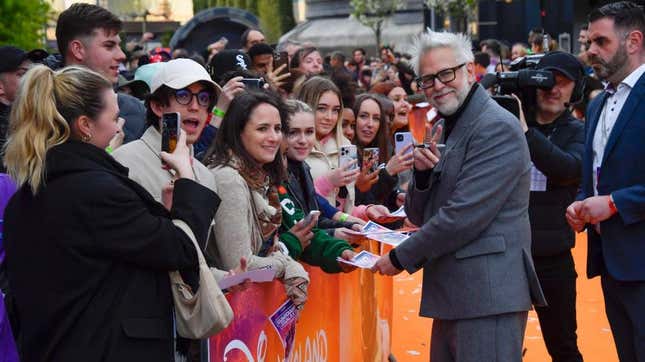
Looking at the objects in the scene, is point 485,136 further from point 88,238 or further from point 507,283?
point 88,238

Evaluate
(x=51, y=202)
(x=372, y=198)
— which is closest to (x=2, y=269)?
(x=51, y=202)

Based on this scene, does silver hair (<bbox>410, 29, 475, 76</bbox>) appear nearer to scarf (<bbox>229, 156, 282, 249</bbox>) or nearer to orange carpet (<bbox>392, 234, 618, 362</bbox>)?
scarf (<bbox>229, 156, 282, 249</bbox>)

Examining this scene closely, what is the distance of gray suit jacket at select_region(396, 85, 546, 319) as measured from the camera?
4688 millimetres

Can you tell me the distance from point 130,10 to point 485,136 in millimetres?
47554

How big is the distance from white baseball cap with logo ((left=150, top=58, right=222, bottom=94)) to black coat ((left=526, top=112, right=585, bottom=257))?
239cm

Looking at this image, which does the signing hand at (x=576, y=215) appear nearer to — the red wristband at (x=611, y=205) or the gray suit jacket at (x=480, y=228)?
the red wristband at (x=611, y=205)

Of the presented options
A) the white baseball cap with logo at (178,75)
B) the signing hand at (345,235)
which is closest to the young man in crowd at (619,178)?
the signing hand at (345,235)

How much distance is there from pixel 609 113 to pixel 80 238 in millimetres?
3163

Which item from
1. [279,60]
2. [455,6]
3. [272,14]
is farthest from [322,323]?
[272,14]

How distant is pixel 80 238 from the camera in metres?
3.48

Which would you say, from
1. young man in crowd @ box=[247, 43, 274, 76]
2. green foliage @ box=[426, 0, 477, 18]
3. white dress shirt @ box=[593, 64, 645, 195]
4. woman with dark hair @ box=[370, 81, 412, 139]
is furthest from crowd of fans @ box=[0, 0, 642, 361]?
green foliage @ box=[426, 0, 477, 18]

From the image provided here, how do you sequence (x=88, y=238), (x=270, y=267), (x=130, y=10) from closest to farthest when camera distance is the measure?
(x=88, y=238)
(x=270, y=267)
(x=130, y=10)

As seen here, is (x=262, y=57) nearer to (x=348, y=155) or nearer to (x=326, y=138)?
(x=326, y=138)

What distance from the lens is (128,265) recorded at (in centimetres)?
361
